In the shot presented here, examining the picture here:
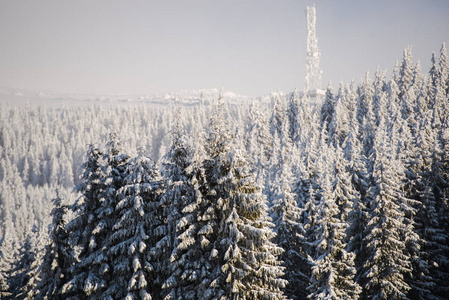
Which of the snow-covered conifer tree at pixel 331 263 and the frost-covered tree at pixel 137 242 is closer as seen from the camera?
the frost-covered tree at pixel 137 242

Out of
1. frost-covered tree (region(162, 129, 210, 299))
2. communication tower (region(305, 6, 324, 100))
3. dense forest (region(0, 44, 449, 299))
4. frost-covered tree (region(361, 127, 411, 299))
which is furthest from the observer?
communication tower (region(305, 6, 324, 100))

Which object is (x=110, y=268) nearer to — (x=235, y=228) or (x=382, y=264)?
(x=235, y=228)

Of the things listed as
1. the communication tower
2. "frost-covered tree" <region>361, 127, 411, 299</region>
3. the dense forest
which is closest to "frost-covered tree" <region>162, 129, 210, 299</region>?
the dense forest

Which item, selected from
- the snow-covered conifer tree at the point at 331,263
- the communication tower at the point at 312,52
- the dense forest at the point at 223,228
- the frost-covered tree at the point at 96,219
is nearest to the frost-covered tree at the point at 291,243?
the dense forest at the point at 223,228

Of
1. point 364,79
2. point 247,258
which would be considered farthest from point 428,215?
point 364,79

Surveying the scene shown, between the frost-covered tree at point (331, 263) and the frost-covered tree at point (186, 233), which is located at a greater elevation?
the frost-covered tree at point (186, 233)

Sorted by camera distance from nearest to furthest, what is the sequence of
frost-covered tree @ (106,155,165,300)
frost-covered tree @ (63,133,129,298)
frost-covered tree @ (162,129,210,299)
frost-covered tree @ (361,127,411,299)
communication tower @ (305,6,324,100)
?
frost-covered tree @ (162,129,210,299) → frost-covered tree @ (106,155,165,300) → frost-covered tree @ (63,133,129,298) → frost-covered tree @ (361,127,411,299) → communication tower @ (305,6,324,100)

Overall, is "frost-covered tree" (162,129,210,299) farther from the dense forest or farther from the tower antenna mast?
the tower antenna mast

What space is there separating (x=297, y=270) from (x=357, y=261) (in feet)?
18.9

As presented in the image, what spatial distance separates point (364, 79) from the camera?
74812 mm

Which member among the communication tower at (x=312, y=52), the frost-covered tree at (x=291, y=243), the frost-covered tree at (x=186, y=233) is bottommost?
the frost-covered tree at (x=291, y=243)

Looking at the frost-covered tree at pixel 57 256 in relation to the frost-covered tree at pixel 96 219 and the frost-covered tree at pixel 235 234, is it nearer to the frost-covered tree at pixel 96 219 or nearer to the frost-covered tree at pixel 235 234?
the frost-covered tree at pixel 96 219

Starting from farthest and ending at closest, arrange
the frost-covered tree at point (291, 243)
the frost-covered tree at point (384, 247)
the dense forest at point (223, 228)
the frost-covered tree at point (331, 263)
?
the frost-covered tree at point (291, 243), the frost-covered tree at point (384, 247), the frost-covered tree at point (331, 263), the dense forest at point (223, 228)

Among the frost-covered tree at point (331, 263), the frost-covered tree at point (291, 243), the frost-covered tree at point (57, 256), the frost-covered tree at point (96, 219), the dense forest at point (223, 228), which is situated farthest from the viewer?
the frost-covered tree at point (291, 243)
